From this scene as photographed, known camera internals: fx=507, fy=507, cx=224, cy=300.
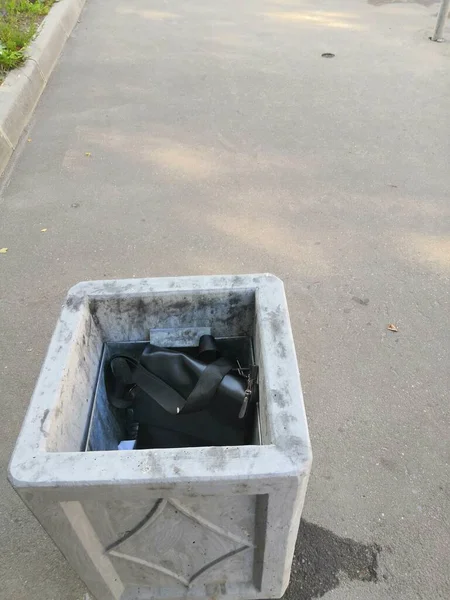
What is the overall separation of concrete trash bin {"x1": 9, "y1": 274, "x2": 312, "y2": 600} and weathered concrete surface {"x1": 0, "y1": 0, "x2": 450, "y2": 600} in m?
0.46

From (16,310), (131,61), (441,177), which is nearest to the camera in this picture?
(16,310)

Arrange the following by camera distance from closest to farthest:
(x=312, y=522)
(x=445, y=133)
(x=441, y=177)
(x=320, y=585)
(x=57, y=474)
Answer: (x=57, y=474), (x=320, y=585), (x=312, y=522), (x=441, y=177), (x=445, y=133)

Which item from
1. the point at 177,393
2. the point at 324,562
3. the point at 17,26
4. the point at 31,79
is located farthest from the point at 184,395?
the point at 17,26

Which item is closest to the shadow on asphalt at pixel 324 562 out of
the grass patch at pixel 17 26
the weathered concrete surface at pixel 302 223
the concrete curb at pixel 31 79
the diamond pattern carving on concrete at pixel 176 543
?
the weathered concrete surface at pixel 302 223

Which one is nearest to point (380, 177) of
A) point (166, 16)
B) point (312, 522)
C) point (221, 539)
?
point (312, 522)

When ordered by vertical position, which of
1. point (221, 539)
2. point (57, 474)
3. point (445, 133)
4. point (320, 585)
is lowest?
point (320, 585)

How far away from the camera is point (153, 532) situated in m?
1.28

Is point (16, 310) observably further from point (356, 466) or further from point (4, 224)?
point (356, 466)

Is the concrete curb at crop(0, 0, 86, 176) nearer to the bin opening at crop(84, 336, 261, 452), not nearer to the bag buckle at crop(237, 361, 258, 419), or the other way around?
the bin opening at crop(84, 336, 261, 452)

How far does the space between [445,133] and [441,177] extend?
2.32 feet

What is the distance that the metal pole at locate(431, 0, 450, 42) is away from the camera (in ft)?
17.5

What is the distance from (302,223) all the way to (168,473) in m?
2.51

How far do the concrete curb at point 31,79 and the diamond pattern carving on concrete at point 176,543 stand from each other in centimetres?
334

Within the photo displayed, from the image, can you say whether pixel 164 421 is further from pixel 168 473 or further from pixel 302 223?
pixel 302 223
